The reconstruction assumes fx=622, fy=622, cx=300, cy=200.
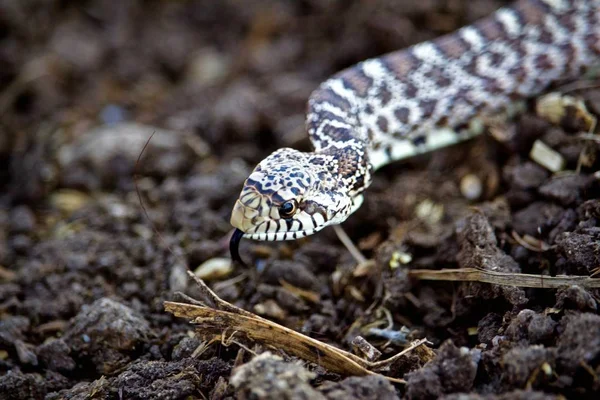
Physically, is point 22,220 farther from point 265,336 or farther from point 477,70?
point 477,70

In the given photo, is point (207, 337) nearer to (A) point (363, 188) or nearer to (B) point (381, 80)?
(A) point (363, 188)

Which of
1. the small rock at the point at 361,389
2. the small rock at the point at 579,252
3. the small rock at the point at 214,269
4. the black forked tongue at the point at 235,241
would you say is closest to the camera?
the small rock at the point at 361,389

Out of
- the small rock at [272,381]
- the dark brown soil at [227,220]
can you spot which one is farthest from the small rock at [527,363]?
the small rock at [272,381]

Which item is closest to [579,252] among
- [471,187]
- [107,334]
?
[471,187]

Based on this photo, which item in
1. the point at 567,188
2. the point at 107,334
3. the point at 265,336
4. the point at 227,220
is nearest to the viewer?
the point at 265,336

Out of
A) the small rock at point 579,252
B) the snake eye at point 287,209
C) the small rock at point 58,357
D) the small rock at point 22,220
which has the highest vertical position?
the snake eye at point 287,209

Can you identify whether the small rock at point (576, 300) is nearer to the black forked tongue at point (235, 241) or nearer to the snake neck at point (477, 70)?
the black forked tongue at point (235, 241)
